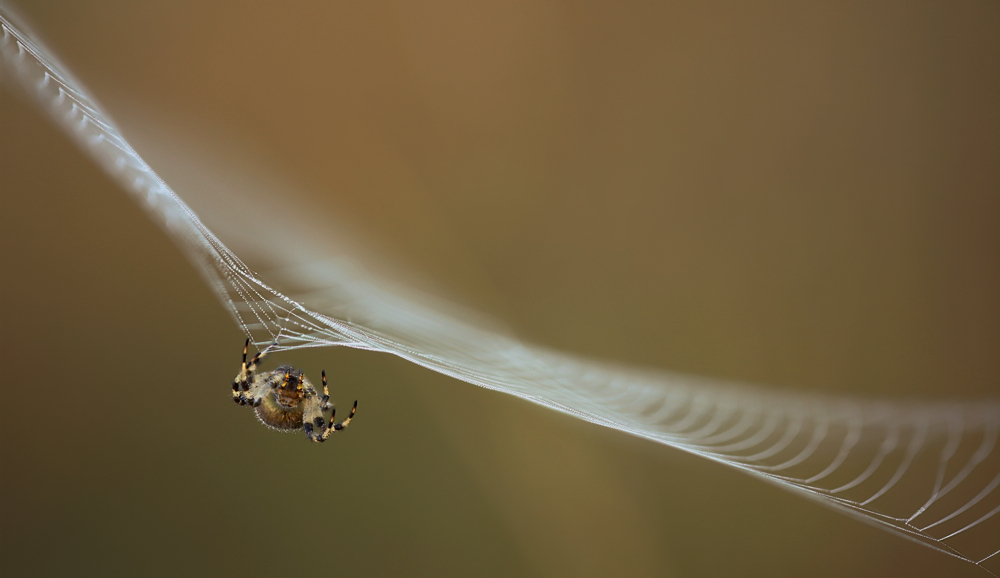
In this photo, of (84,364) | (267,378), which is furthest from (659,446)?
(84,364)

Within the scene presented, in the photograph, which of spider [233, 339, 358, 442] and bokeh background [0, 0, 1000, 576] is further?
bokeh background [0, 0, 1000, 576]

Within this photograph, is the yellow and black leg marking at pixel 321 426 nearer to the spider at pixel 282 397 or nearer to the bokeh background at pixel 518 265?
the spider at pixel 282 397

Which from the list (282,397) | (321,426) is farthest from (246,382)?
(321,426)

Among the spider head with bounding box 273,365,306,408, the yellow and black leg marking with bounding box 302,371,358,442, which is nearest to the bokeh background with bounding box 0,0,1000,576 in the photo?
the yellow and black leg marking with bounding box 302,371,358,442

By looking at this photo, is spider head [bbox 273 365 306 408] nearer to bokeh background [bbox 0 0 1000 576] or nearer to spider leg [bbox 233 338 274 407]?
spider leg [bbox 233 338 274 407]

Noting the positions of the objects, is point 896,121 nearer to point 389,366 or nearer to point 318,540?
point 389,366

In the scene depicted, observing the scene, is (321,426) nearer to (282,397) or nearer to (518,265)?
(282,397)

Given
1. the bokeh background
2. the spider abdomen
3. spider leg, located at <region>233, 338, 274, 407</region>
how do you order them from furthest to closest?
the bokeh background → the spider abdomen → spider leg, located at <region>233, 338, 274, 407</region>
